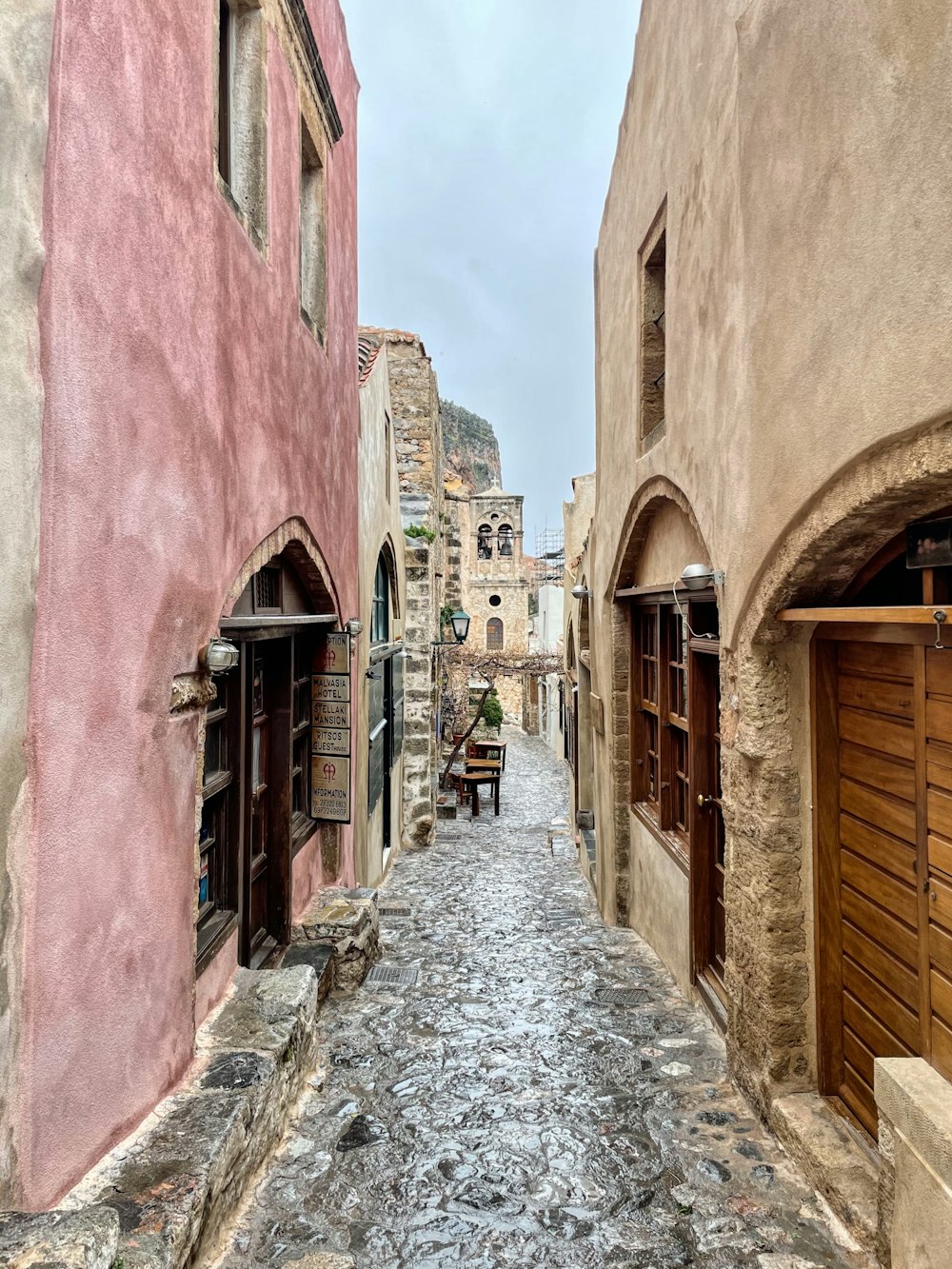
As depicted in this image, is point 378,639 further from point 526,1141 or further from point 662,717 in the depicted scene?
point 526,1141

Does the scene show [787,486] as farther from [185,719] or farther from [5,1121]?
[5,1121]

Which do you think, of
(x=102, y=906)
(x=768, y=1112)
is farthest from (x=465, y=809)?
(x=102, y=906)

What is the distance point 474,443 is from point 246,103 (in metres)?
49.9

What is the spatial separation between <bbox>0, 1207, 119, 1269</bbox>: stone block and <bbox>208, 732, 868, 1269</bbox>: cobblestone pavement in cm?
105

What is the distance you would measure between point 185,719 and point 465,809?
523 inches

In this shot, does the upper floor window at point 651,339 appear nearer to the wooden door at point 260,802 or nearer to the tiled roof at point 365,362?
the tiled roof at point 365,362

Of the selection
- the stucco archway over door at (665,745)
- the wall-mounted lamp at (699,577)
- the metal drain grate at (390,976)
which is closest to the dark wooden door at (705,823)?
the stucco archway over door at (665,745)

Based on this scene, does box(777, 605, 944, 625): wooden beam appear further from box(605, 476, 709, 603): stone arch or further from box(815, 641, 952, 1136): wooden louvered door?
box(605, 476, 709, 603): stone arch

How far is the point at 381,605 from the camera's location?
10.2 m

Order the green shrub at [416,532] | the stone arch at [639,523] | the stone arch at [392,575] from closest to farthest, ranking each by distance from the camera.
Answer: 1. the stone arch at [639,523]
2. the stone arch at [392,575]
3. the green shrub at [416,532]

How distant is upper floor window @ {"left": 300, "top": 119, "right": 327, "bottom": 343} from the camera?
5.77 metres

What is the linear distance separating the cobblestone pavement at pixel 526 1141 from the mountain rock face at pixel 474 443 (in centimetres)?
4532

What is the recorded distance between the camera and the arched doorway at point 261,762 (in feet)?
13.7

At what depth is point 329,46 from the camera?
598 cm
